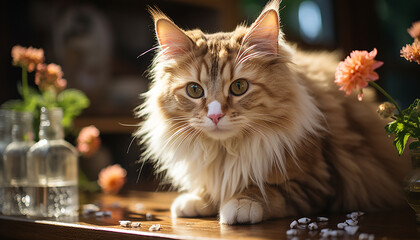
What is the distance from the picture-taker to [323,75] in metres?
1.65

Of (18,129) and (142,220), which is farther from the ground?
(18,129)

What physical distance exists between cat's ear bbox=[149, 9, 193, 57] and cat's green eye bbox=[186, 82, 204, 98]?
130mm

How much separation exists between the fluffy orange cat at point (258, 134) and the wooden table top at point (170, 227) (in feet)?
0.27

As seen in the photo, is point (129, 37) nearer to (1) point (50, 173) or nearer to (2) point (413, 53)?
(1) point (50, 173)

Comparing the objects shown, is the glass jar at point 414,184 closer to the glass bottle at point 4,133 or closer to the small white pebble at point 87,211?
the small white pebble at point 87,211

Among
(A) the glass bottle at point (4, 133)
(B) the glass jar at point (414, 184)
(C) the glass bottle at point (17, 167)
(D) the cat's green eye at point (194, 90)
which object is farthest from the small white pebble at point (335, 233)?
(A) the glass bottle at point (4, 133)

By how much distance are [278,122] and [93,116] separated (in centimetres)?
169

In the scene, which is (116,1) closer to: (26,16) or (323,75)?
(26,16)

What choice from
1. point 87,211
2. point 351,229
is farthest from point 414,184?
point 87,211

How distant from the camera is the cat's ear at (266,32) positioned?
134 centimetres

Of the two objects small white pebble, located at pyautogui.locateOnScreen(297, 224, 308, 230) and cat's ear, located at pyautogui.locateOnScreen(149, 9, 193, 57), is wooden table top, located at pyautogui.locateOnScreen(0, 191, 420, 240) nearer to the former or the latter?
small white pebble, located at pyautogui.locateOnScreen(297, 224, 308, 230)

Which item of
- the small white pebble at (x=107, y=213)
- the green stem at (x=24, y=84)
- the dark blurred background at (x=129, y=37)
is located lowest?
the small white pebble at (x=107, y=213)

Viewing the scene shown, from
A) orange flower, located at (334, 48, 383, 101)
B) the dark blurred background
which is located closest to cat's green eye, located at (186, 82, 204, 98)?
orange flower, located at (334, 48, 383, 101)

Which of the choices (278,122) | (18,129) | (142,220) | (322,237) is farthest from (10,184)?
(322,237)
